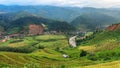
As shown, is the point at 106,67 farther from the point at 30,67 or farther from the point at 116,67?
the point at 30,67

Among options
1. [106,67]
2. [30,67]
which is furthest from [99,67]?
[30,67]

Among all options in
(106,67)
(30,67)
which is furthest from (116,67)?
(30,67)

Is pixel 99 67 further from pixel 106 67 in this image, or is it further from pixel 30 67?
pixel 30 67

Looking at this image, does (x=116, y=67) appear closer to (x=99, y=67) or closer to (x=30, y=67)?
(x=99, y=67)
